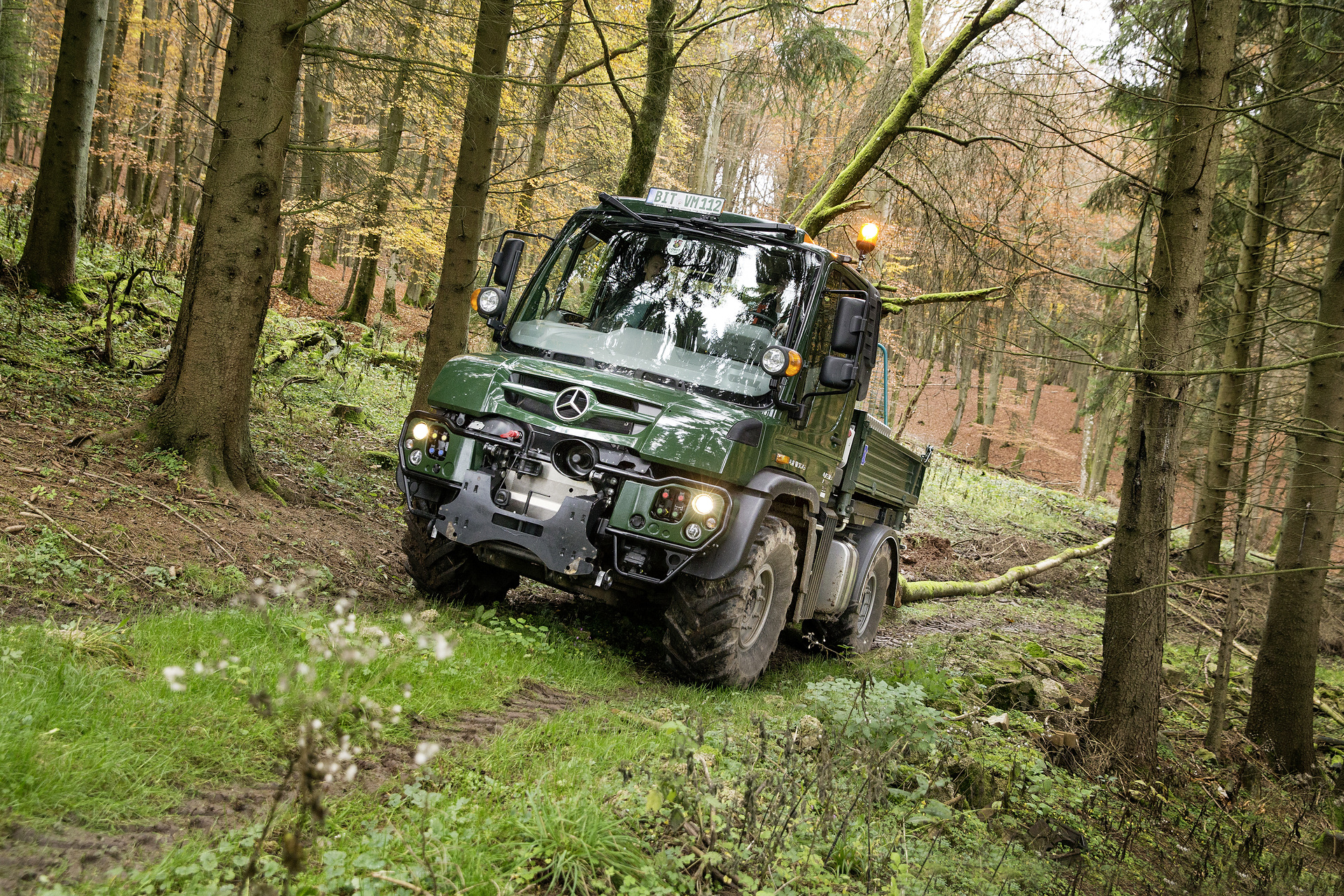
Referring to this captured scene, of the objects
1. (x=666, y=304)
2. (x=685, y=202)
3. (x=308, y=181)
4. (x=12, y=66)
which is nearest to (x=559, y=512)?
(x=666, y=304)

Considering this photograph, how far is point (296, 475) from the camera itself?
23.9 ft

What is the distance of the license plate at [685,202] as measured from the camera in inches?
228

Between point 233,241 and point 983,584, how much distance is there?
9.91 m

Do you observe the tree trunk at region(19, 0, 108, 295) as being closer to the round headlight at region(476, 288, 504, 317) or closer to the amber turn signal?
the round headlight at region(476, 288, 504, 317)

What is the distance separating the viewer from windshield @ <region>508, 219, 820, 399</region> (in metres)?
5.25

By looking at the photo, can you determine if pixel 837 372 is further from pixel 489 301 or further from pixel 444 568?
pixel 444 568

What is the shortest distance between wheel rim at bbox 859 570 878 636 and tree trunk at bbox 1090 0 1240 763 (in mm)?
2420

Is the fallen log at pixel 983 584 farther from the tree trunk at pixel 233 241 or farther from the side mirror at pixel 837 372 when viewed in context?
the tree trunk at pixel 233 241

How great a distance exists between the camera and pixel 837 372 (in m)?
5.08

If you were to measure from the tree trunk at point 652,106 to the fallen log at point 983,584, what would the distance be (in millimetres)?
5395

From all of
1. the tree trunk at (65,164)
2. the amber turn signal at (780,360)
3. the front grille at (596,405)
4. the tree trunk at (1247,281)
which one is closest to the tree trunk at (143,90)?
the tree trunk at (65,164)

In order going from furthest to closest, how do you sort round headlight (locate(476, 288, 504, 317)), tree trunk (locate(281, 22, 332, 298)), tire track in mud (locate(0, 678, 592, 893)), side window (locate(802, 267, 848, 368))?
tree trunk (locate(281, 22, 332, 298))
round headlight (locate(476, 288, 504, 317))
side window (locate(802, 267, 848, 368))
tire track in mud (locate(0, 678, 592, 893))

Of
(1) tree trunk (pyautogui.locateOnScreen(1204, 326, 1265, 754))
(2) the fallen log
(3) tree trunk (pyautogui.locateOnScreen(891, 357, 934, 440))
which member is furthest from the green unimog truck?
(2) the fallen log

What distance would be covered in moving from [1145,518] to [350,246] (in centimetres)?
1741
